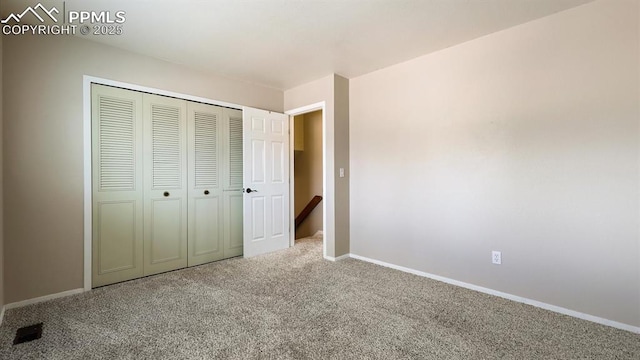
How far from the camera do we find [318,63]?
3.21 meters

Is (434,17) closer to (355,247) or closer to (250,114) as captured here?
(250,114)

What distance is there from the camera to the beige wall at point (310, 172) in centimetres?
532

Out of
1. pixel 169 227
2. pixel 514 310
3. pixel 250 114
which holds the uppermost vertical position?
pixel 250 114

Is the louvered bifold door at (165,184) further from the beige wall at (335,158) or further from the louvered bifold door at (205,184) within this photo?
the beige wall at (335,158)

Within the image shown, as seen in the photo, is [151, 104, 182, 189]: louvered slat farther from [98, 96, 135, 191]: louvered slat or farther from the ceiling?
the ceiling

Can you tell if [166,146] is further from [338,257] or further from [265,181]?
[338,257]

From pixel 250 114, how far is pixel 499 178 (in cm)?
288

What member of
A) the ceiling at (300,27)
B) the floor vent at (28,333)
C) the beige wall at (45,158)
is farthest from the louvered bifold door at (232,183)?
the floor vent at (28,333)

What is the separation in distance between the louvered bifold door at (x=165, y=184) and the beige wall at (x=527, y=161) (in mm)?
2308

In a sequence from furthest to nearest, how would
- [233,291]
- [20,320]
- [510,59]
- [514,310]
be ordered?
[233,291] < [510,59] < [514,310] < [20,320]

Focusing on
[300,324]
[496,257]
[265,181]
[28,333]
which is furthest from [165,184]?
[496,257]

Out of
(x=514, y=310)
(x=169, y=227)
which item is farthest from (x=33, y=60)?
(x=514, y=310)

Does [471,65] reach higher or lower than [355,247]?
higher

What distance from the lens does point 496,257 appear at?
254 cm
